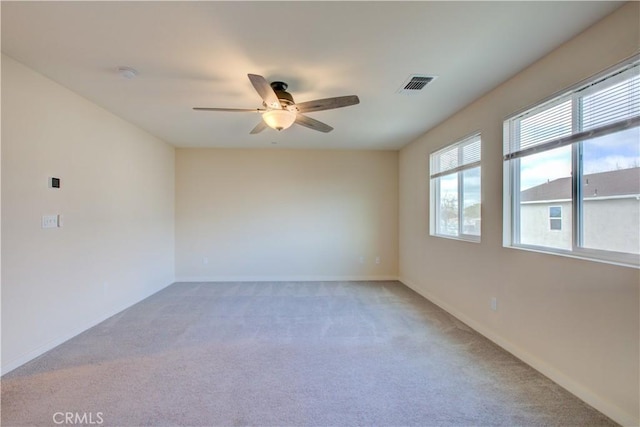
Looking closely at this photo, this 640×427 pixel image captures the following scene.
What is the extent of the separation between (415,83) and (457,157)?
4.79 feet

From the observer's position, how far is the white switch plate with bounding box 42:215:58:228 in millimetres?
2660

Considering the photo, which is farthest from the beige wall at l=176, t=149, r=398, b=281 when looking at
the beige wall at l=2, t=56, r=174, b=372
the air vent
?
the air vent

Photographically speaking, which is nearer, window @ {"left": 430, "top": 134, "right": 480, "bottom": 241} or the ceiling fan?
the ceiling fan

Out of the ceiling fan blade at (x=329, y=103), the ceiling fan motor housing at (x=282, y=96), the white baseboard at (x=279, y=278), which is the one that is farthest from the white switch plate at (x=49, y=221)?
the white baseboard at (x=279, y=278)

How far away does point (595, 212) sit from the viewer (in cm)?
197

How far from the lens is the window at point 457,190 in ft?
11.1

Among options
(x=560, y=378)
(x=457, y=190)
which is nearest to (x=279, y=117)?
(x=457, y=190)

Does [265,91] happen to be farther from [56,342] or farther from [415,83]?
[56,342]

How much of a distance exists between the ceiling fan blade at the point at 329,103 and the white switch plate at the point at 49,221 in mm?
2596

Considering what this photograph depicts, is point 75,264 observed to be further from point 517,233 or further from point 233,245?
point 517,233

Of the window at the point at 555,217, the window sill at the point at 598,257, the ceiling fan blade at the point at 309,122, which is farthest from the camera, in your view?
the ceiling fan blade at the point at 309,122

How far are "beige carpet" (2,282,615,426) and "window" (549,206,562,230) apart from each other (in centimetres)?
119

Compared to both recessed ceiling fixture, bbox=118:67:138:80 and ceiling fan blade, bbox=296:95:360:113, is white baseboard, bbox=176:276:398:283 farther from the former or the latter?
recessed ceiling fixture, bbox=118:67:138:80

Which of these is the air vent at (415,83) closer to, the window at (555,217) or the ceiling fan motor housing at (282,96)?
the ceiling fan motor housing at (282,96)
